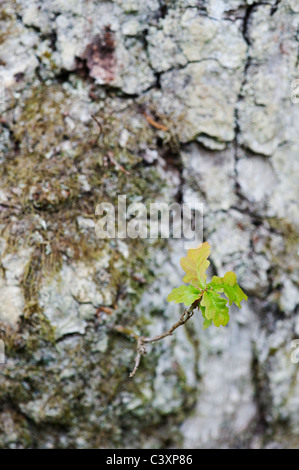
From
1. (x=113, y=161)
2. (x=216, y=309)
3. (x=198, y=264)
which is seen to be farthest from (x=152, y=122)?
(x=216, y=309)

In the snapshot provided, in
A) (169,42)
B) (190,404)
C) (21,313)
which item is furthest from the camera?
(190,404)

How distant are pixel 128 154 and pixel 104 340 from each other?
75cm

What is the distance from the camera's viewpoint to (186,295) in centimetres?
102

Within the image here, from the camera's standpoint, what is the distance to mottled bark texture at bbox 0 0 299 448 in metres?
1.44

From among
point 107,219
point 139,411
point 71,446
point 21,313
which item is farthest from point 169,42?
point 71,446

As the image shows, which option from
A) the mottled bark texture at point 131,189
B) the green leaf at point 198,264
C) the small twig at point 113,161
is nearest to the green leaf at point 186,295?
the green leaf at point 198,264

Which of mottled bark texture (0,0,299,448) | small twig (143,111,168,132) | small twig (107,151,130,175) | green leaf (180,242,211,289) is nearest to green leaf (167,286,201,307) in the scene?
green leaf (180,242,211,289)

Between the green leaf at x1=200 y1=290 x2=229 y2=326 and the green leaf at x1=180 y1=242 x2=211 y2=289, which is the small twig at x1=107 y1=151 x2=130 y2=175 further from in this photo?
the green leaf at x1=200 y1=290 x2=229 y2=326

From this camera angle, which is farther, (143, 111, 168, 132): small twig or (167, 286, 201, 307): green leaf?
(143, 111, 168, 132): small twig

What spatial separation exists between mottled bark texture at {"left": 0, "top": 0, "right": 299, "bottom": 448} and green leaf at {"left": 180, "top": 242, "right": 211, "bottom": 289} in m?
0.50

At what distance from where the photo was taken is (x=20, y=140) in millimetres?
1476

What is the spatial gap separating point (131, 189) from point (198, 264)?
0.61 metres

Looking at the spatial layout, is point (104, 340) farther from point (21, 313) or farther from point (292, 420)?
point (292, 420)

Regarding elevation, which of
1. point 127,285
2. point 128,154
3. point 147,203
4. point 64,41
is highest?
point 64,41
